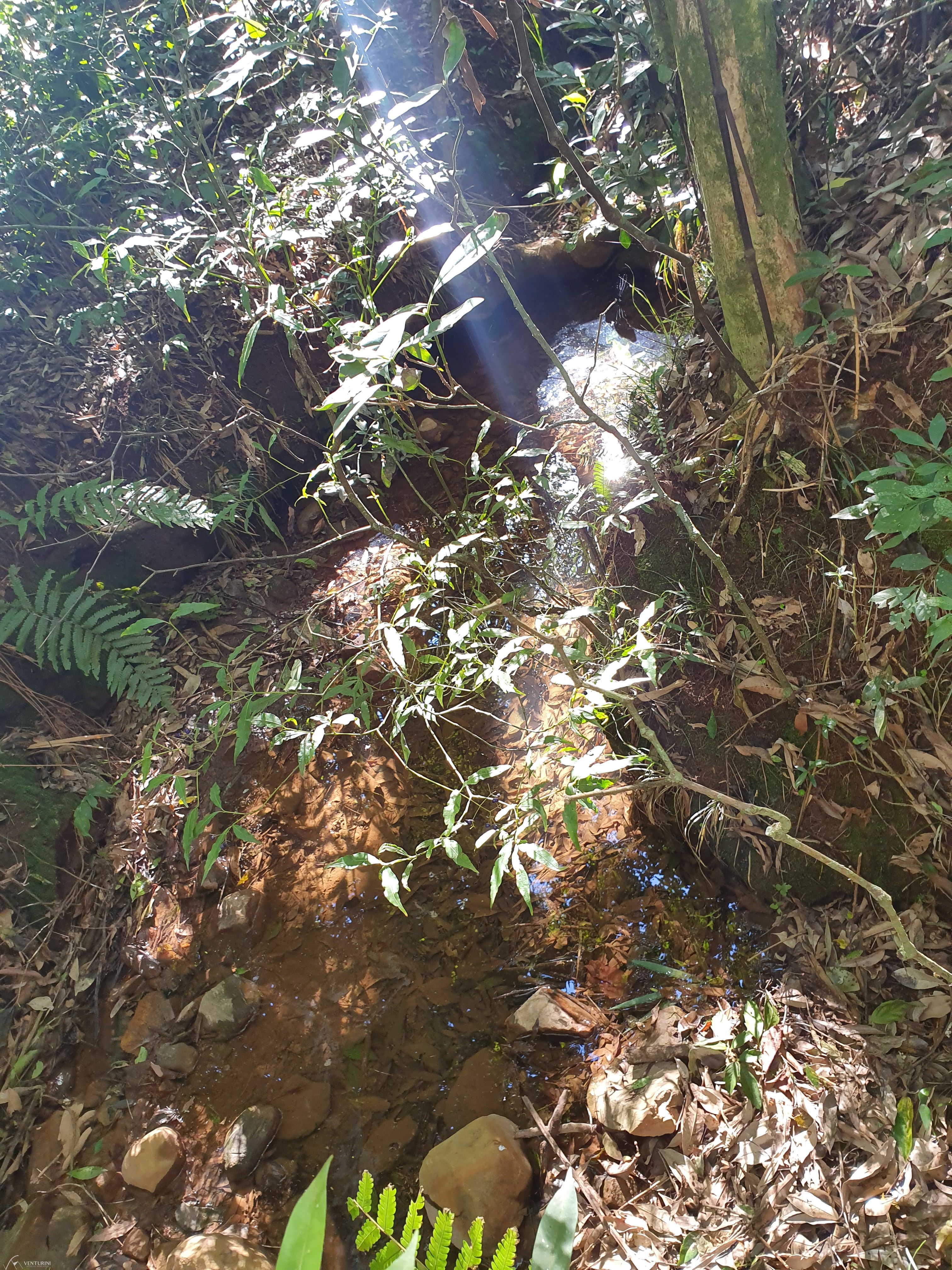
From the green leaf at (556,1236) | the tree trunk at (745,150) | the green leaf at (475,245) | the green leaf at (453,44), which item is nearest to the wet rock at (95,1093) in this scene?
the green leaf at (556,1236)

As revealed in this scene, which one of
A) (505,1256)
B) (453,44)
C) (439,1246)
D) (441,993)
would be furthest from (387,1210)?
(453,44)

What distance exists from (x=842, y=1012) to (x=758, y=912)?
31 cm

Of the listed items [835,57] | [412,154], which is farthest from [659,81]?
[412,154]

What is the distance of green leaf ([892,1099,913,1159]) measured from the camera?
131 cm

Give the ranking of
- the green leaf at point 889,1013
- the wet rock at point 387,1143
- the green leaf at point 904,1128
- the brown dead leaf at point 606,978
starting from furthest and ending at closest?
the brown dead leaf at point 606,978, the wet rock at point 387,1143, the green leaf at point 889,1013, the green leaf at point 904,1128

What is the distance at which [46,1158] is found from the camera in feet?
6.29

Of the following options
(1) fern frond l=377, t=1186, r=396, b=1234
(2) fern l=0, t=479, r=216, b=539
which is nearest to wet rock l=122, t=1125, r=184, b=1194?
(1) fern frond l=377, t=1186, r=396, b=1234

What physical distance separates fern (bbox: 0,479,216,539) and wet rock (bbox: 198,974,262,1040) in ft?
5.01

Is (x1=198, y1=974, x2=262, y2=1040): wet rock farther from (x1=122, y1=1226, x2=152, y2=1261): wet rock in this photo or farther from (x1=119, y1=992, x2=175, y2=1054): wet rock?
(x1=122, y1=1226, x2=152, y2=1261): wet rock

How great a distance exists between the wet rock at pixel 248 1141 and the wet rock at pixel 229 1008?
24 centimetres

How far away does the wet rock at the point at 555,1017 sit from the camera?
174cm

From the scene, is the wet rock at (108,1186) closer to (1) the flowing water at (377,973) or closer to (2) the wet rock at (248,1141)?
(1) the flowing water at (377,973)

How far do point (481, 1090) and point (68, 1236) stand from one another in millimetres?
1134

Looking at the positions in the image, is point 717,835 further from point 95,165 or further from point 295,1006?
point 95,165
